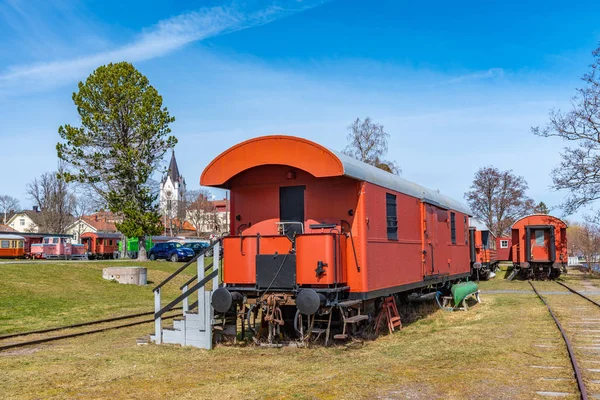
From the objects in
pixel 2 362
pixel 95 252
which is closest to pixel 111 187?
pixel 95 252

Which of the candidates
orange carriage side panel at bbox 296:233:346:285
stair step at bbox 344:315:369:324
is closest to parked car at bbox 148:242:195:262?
orange carriage side panel at bbox 296:233:346:285

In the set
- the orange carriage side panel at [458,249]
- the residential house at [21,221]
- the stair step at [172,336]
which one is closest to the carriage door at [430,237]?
the orange carriage side panel at [458,249]

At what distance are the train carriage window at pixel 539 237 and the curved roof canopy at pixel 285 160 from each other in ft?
73.5

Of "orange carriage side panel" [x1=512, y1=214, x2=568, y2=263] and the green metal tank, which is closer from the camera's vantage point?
the green metal tank

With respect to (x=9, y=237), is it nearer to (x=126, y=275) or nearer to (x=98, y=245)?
(x=98, y=245)

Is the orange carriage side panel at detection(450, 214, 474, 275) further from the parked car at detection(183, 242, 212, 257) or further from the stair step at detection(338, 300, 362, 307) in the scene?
the parked car at detection(183, 242, 212, 257)

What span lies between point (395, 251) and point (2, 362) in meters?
7.08

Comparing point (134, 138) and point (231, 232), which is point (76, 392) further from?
point (134, 138)

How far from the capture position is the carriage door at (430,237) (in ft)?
43.1

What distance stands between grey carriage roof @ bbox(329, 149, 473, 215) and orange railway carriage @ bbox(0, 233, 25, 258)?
35.7 metres

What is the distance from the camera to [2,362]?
9086mm

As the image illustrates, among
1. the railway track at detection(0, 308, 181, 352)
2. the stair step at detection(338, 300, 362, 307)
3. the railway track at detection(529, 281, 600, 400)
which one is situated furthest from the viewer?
the railway track at detection(0, 308, 181, 352)

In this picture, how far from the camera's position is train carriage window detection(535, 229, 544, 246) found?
99.1 feet

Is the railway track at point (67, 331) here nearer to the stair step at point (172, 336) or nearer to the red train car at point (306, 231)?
the stair step at point (172, 336)
